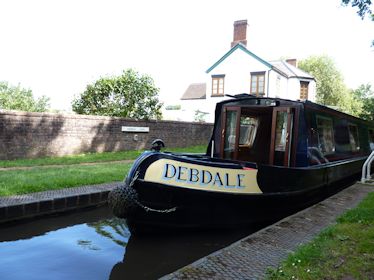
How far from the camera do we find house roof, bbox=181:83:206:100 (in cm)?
3991

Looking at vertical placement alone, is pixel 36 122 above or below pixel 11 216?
above

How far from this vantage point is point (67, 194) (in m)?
7.34

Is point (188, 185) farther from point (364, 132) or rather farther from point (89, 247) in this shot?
point (364, 132)

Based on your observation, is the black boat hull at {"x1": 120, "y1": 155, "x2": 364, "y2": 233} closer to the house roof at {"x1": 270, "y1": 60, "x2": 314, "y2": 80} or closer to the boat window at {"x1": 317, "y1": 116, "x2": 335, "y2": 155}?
the boat window at {"x1": 317, "y1": 116, "x2": 335, "y2": 155}

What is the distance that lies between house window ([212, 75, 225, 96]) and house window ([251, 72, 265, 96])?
247 centimetres

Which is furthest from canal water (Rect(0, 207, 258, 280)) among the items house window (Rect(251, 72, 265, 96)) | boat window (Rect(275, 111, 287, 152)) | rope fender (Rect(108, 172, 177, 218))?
house window (Rect(251, 72, 265, 96))

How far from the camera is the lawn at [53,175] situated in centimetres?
754

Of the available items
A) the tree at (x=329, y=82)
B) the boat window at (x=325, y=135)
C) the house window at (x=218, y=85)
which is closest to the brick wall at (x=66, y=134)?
the boat window at (x=325, y=135)

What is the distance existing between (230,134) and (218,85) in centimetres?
2381

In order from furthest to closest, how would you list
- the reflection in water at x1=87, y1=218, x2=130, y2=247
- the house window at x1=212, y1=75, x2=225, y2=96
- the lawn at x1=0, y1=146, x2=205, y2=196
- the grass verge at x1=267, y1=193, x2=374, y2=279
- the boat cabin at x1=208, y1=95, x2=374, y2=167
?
1. the house window at x1=212, y1=75, x2=225, y2=96
2. the lawn at x1=0, y1=146, x2=205, y2=196
3. the boat cabin at x1=208, y1=95, x2=374, y2=167
4. the reflection in water at x1=87, y1=218, x2=130, y2=247
5. the grass verge at x1=267, y1=193, x2=374, y2=279

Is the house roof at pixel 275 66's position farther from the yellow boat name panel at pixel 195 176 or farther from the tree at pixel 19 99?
the yellow boat name panel at pixel 195 176

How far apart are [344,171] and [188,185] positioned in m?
6.17

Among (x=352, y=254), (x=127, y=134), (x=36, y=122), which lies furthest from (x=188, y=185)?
(x=127, y=134)

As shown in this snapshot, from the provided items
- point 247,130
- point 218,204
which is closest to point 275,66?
point 247,130
